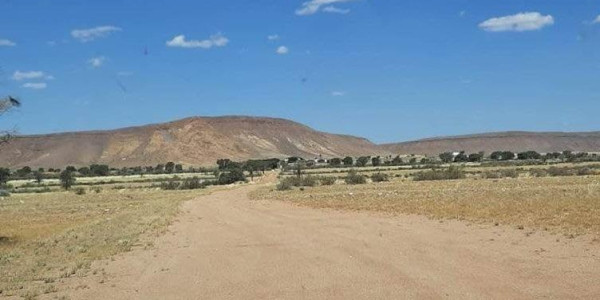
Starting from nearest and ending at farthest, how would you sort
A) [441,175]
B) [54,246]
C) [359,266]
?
[359,266] → [54,246] → [441,175]

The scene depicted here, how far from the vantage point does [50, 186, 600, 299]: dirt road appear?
1185 cm

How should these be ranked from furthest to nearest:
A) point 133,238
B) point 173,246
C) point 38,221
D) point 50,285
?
point 38,221 < point 133,238 < point 173,246 < point 50,285

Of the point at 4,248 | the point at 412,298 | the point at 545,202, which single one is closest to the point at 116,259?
the point at 4,248

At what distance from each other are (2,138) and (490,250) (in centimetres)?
1729

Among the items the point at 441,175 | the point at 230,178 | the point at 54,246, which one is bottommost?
the point at 54,246

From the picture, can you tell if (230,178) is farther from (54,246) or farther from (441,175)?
(54,246)

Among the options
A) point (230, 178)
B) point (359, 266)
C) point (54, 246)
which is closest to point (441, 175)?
point (230, 178)

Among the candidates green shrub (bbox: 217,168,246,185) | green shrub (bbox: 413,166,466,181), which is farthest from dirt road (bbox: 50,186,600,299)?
green shrub (bbox: 217,168,246,185)

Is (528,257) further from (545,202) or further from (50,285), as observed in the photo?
(545,202)

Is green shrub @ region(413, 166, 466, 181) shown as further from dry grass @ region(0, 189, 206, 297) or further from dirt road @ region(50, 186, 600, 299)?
dirt road @ region(50, 186, 600, 299)

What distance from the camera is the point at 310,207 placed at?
3700cm

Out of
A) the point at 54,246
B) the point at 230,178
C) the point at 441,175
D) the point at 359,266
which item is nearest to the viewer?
the point at 359,266

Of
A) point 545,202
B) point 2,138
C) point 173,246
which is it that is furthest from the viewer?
point 545,202

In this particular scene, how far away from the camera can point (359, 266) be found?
14.5 m
